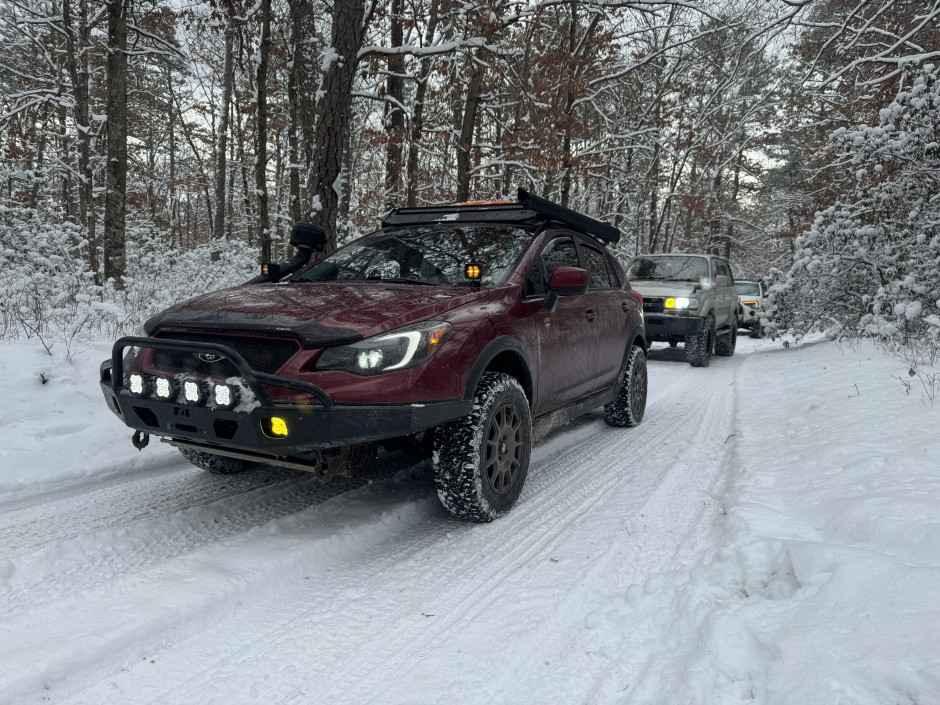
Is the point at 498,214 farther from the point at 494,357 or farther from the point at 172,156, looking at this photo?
the point at 172,156

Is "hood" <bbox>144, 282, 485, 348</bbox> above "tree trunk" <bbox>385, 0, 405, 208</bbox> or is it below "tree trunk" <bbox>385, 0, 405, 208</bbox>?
below

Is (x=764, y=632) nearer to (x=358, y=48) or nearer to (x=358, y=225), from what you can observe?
(x=358, y=48)

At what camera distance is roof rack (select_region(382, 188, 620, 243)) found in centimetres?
430

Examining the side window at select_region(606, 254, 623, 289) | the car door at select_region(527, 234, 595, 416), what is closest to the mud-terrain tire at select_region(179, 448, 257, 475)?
the car door at select_region(527, 234, 595, 416)

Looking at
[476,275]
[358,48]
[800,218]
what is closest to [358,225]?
[358,48]

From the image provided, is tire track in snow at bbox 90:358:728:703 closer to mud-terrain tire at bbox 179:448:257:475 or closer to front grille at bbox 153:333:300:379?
front grille at bbox 153:333:300:379

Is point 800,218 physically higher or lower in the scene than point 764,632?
higher

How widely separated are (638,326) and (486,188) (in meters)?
15.6

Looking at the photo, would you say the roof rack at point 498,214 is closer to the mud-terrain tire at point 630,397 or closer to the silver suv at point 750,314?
the mud-terrain tire at point 630,397

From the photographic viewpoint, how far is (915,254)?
820 cm

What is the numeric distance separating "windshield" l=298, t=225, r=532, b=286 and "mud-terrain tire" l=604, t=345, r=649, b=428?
2.20 metres

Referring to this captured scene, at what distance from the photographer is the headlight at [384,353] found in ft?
9.12

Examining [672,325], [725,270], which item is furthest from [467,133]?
[725,270]

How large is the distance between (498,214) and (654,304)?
672cm
